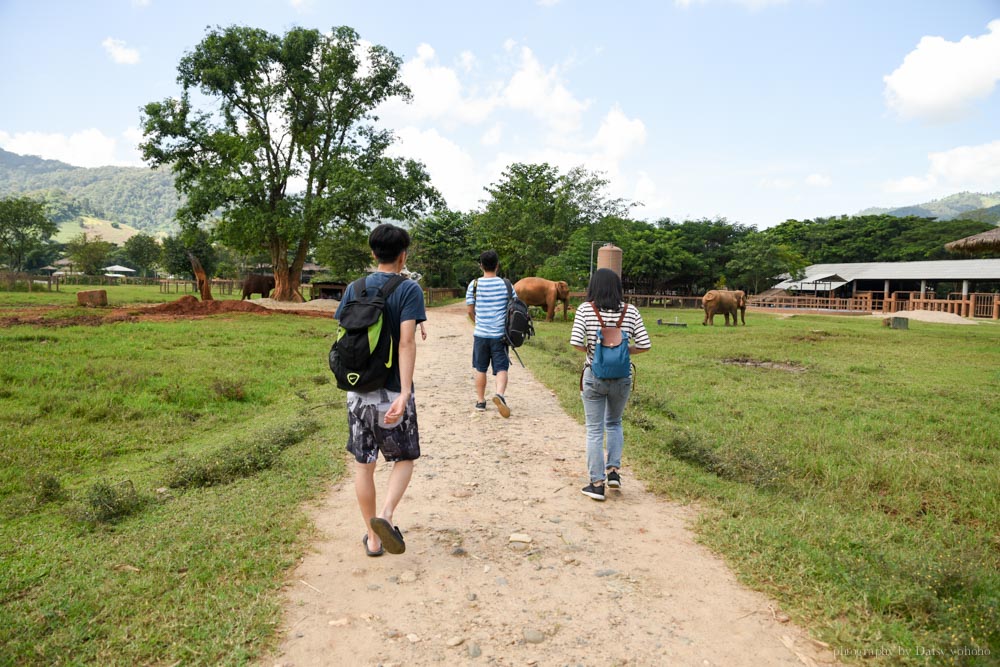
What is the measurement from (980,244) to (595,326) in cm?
1853

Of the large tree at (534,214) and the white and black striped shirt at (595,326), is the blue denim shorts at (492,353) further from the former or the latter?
the large tree at (534,214)

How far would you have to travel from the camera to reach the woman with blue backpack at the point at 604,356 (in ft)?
13.4

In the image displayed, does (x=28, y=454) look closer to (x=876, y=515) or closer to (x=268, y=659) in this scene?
(x=268, y=659)

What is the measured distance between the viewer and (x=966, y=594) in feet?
9.61

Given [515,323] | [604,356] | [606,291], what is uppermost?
[606,291]

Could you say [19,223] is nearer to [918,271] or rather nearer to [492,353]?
[492,353]

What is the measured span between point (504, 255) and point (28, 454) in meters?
28.5

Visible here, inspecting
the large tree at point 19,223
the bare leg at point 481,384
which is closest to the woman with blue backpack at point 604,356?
the bare leg at point 481,384

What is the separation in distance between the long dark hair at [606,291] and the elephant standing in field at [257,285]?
26336 mm

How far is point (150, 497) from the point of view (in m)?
4.30

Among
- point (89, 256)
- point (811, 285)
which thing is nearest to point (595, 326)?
point (811, 285)

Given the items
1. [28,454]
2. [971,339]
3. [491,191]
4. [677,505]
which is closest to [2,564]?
[28,454]

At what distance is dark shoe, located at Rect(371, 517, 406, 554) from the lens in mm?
3078

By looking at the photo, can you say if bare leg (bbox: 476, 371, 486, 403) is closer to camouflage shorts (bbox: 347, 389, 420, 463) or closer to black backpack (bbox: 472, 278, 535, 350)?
black backpack (bbox: 472, 278, 535, 350)
